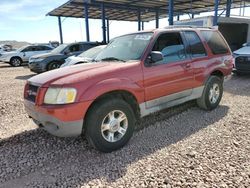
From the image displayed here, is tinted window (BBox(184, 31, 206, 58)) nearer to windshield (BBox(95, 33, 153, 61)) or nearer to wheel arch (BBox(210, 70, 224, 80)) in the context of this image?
wheel arch (BBox(210, 70, 224, 80))

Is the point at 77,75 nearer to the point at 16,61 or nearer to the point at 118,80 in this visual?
the point at 118,80

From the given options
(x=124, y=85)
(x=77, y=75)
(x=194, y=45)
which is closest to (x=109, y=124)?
(x=124, y=85)

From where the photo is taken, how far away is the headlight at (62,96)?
130 inches

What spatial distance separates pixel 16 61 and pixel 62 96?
1633 centimetres

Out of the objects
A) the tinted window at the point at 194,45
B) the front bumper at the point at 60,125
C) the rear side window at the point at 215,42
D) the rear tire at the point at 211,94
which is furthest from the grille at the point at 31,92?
the rear side window at the point at 215,42

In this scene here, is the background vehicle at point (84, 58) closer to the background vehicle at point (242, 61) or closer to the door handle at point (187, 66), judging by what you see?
the door handle at point (187, 66)

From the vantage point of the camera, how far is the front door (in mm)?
4129

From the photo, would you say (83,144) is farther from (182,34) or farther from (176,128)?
(182,34)

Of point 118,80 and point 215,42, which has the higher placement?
point 215,42

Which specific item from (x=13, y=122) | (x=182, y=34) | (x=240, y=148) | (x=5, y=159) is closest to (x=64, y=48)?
(x=13, y=122)

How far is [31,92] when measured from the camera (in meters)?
3.79

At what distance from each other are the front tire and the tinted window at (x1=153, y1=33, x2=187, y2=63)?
4.13 ft

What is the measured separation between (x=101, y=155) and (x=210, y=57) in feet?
10.7

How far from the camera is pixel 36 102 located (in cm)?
351
